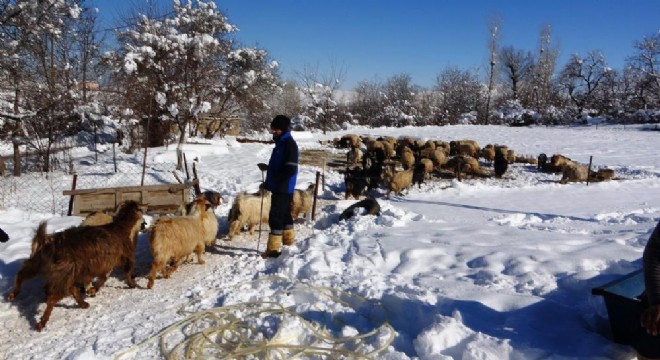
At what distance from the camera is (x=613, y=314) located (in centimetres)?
302

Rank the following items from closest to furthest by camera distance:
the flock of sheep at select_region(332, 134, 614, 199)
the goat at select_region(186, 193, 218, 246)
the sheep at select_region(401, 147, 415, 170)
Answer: the goat at select_region(186, 193, 218, 246), the flock of sheep at select_region(332, 134, 614, 199), the sheep at select_region(401, 147, 415, 170)

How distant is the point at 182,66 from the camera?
15.9 metres

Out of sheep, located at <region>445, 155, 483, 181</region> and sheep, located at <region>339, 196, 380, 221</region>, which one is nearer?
sheep, located at <region>339, 196, 380, 221</region>

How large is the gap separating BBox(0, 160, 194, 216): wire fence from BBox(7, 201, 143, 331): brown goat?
4883 millimetres

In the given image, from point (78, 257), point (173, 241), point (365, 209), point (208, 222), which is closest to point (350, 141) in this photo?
point (365, 209)

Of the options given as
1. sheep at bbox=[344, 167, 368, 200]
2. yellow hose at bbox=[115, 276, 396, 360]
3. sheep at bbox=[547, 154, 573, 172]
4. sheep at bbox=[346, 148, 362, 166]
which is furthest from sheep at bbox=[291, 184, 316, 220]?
sheep at bbox=[547, 154, 573, 172]

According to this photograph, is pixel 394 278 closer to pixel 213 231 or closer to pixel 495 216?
pixel 213 231

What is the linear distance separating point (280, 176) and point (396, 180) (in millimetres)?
6270

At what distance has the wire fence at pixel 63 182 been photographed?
34.6 feet

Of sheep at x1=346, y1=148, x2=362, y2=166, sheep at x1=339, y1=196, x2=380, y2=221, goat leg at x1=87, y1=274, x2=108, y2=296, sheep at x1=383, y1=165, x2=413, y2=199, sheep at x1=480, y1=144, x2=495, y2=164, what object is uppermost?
sheep at x1=480, y1=144, x2=495, y2=164

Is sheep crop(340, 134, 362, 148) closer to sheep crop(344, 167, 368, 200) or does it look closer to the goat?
sheep crop(344, 167, 368, 200)

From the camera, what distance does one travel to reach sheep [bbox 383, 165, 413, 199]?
1191 cm

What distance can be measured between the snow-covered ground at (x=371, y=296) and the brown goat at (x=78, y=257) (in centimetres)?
22

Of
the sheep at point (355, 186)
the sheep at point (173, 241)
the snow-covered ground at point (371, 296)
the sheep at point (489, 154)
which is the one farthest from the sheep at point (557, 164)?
the sheep at point (173, 241)
